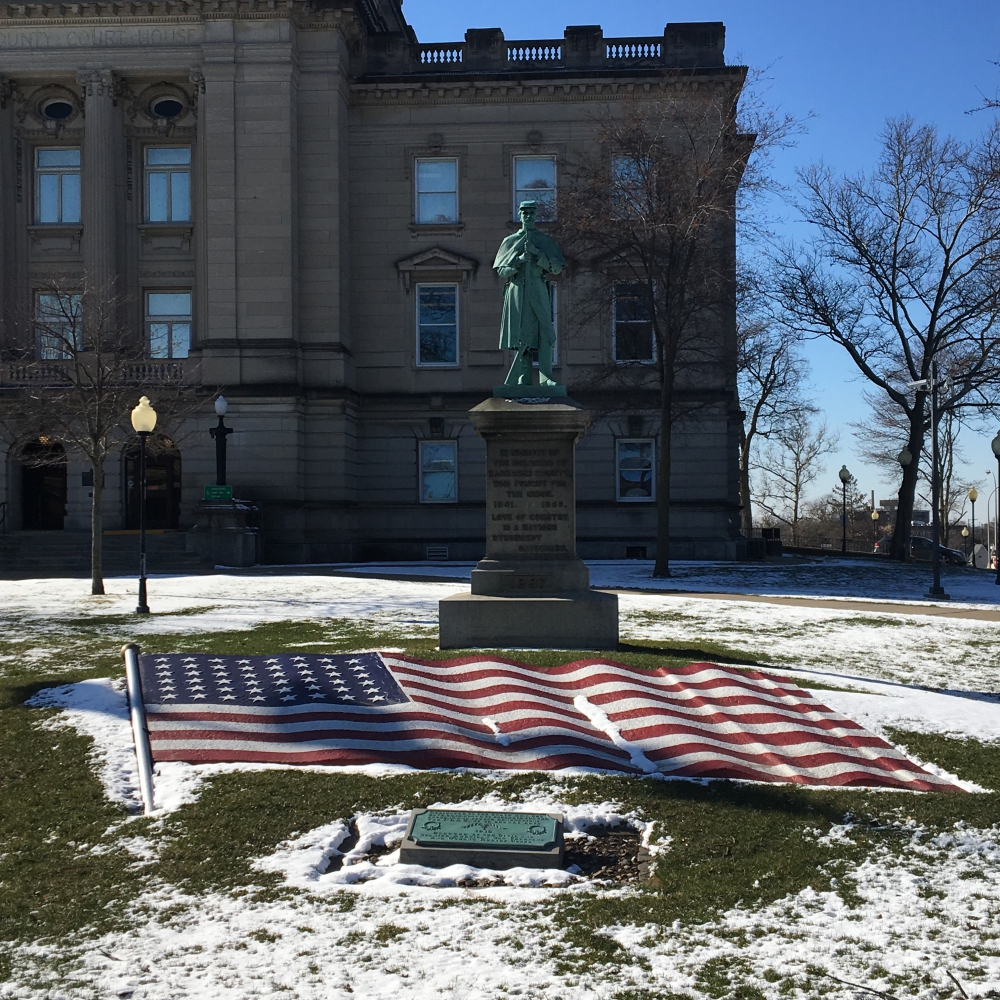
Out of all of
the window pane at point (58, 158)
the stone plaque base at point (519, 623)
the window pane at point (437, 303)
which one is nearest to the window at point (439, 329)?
the window pane at point (437, 303)

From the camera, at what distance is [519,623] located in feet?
40.4

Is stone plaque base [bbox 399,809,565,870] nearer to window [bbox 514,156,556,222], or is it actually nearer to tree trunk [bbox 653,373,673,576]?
tree trunk [bbox 653,373,673,576]

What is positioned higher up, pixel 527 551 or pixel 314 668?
pixel 527 551

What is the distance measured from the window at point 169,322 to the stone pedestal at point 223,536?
752 cm

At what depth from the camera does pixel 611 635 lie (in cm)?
1249

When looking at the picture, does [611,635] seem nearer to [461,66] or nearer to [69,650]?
[69,650]

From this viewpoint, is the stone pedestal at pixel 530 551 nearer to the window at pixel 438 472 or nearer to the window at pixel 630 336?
the window at pixel 630 336

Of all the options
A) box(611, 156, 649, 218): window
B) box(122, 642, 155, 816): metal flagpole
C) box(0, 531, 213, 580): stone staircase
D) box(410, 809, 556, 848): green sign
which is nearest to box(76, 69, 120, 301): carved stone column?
box(0, 531, 213, 580): stone staircase

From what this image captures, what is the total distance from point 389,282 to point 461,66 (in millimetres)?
7761

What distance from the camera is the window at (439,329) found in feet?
119

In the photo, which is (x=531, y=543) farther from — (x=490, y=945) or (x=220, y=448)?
(x=220, y=448)

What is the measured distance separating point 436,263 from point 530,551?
24918 millimetres

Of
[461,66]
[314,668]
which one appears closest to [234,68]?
[461,66]

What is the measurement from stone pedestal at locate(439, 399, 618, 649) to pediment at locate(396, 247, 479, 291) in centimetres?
2411
